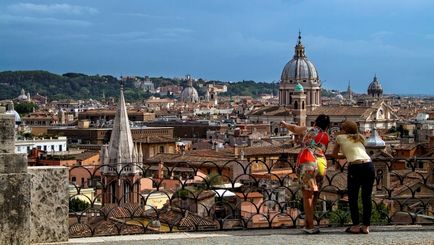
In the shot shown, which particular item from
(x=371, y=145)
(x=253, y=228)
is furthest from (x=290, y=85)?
(x=253, y=228)

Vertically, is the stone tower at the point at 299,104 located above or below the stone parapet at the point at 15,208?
above

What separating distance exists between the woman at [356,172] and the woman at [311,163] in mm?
219

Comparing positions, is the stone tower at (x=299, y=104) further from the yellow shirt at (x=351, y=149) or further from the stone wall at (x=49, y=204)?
the stone wall at (x=49, y=204)

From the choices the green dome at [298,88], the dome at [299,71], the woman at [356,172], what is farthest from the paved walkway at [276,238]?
the dome at [299,71]

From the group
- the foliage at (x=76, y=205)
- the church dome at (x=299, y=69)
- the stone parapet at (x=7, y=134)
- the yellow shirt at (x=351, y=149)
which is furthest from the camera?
the church dome at (x=299, y=69)

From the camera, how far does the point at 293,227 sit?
7.83 m

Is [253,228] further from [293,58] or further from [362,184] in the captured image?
[293,58]

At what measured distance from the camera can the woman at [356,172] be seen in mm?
7422

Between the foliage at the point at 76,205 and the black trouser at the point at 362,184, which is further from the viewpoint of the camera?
the foliage at the point at 76,205

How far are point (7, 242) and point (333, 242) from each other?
255cm

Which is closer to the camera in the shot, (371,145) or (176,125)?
(371,145)

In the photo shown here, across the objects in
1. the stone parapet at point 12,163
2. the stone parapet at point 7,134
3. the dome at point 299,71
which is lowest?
the stone parapet at point 12,163

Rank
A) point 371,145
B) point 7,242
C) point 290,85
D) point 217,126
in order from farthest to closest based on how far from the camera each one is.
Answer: point 290,85 → point 217,126 → point 371,145 → point 7,242

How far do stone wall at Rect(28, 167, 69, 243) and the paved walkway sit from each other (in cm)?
16
